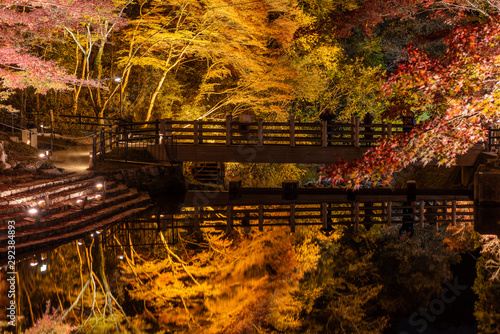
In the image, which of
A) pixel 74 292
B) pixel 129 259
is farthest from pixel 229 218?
pixel 74 292

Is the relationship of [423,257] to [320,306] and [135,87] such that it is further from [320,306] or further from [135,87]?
[135,87]

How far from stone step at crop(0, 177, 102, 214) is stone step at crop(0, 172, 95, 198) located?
5 centimetres

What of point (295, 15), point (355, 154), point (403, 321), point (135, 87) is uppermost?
point (295, 15)

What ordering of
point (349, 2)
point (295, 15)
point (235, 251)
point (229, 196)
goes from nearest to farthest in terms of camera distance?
point (235, 251) < point (229, 196) < point (295, 15) < point (349, 2)

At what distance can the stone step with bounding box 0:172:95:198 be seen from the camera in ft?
34.9

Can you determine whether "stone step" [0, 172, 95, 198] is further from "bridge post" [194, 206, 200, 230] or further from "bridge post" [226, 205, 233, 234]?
"bridge post" [226, 205, 233, 234]

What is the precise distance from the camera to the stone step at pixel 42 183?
10.6 meters

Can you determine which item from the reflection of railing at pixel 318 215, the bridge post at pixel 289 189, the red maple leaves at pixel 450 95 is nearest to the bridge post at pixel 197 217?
the reflection of railing at pixel 318 215

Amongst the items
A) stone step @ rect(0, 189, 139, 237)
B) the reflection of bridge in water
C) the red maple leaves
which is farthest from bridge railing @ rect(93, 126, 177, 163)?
the red maple leaves

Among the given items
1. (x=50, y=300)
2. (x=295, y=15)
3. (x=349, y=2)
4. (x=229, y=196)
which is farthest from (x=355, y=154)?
(x=50, y=300)

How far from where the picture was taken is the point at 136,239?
10023 millimetres

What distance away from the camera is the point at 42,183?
11867mm

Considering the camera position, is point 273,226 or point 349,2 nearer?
point 273,226

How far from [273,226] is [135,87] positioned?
14069mm
